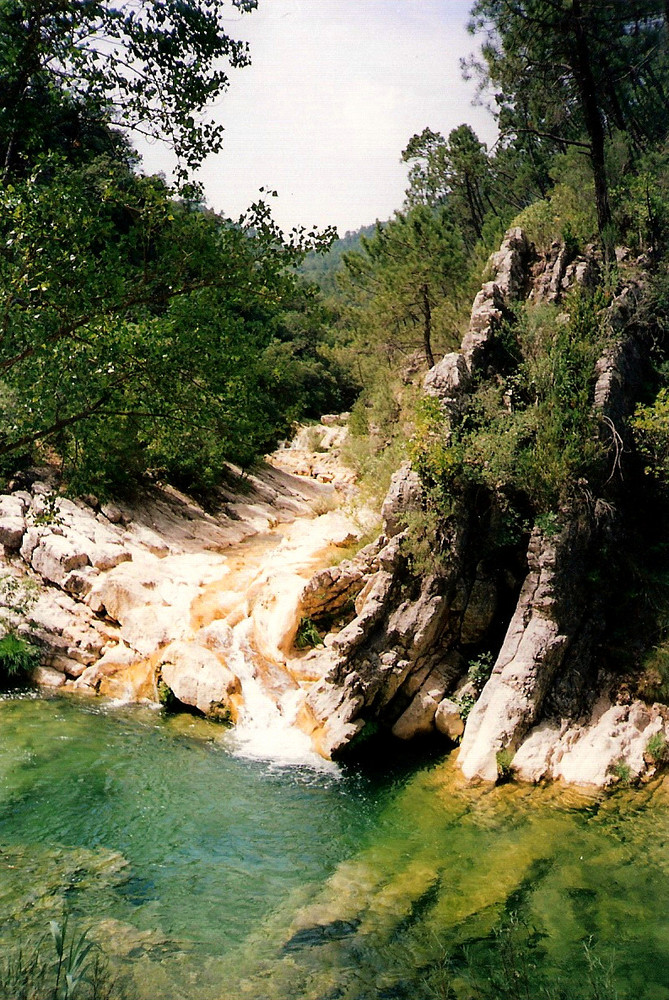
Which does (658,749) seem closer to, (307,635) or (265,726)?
(265,726)

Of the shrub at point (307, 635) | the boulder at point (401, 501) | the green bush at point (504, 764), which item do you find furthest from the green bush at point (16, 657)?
the green bush at point (504, 764)

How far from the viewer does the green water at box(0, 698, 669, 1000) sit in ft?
22.0

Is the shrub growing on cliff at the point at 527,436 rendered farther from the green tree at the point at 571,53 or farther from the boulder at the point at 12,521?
the boulder at the point at 12,521

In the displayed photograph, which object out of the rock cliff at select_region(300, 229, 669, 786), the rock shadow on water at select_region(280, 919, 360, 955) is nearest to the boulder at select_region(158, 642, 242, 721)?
the rock cliff at select_region(300, 229, 669, 786)

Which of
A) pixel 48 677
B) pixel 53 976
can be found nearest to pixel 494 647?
pixel 53 976

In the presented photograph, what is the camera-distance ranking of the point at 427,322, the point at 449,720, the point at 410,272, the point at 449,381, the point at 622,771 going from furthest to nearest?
the point at 410,272 < the point at 427,322 < the point at 449,381 < the point at 449,720 < the point at 622,771

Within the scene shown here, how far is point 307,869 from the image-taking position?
8.95 m

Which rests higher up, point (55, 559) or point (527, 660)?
point (55, 559)

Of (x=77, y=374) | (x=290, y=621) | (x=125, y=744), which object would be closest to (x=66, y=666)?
(x=125, y=744)

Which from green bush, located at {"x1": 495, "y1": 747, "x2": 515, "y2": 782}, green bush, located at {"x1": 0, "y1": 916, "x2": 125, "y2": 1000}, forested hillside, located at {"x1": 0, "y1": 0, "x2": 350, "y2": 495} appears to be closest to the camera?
green bush, located at {"x1": 0, "y1": 916, "x2": 125, "y2": 1000}

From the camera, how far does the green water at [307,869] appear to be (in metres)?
6.71

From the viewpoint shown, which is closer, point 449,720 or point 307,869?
point 307,869

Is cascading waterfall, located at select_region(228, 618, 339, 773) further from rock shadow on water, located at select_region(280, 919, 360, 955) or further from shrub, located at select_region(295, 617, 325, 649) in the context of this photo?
rock shadow on water, located at select_region(280, 919, 360, 955)

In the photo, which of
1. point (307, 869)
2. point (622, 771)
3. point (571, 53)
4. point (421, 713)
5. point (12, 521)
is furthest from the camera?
point (571, 53)
